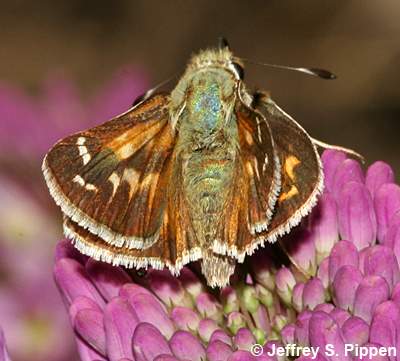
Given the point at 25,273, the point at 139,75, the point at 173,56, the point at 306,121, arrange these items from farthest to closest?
the point at 173,56 → the point at 306,121 → the point at 139,75 → the point at 25,273

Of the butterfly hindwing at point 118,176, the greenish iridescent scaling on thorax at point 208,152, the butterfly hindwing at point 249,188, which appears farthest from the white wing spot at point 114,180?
the butterfly hindwing at point 249,188

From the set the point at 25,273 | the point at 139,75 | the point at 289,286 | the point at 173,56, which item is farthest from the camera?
the point at 173,56

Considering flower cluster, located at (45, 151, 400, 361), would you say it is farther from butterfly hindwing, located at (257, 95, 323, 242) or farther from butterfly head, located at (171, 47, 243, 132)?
butterfly head, located at (171, 47, 243, 132)

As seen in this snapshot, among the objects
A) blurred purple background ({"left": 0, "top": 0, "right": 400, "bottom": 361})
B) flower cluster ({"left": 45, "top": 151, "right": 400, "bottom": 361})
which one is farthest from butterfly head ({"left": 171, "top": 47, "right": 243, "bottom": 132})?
blurred purple background ({"left": 0, "top": 0, "right": 400, "bottom": 361})

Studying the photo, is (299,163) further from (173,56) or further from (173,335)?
(173,56)

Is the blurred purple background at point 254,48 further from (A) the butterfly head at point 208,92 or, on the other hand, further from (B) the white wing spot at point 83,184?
(B) the white wing spot at point 83,184

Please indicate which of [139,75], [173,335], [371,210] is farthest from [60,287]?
[139,75]
